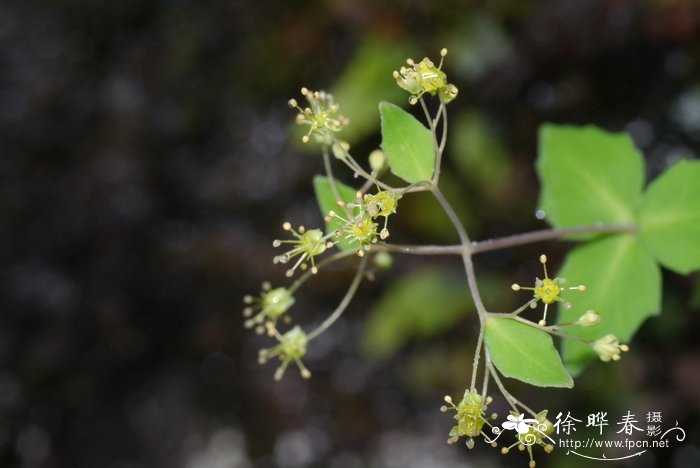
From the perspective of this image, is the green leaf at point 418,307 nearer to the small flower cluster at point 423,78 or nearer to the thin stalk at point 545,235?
the thin stalk at point 545,235

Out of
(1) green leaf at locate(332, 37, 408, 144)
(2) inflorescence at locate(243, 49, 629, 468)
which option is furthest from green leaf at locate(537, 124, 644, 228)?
(1) green leaf at locate(332, 37, 408, 144)

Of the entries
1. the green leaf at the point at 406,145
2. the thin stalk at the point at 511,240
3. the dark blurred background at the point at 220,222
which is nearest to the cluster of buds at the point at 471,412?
the thin stalk at the point at 511,240

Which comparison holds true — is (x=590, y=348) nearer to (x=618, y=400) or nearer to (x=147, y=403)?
(x=618, y=400)

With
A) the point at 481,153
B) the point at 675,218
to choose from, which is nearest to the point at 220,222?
the point at 481,153

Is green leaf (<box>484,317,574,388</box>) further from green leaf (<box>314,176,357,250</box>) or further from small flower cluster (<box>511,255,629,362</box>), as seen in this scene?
green leaf (<box>314,176,357,250</box>)

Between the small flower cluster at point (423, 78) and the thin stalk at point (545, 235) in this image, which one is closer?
the small flower cluster at point (423, 78)

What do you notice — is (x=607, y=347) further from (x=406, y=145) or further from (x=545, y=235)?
(x=406, y=145)
